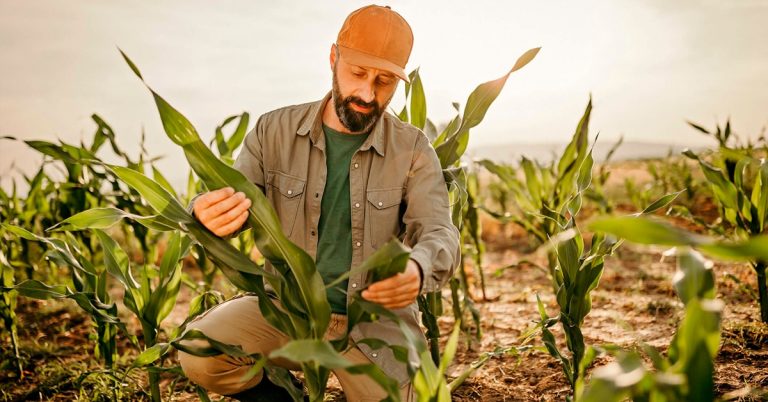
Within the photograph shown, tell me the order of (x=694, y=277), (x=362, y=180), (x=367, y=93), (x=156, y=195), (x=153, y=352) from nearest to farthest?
(x=694, y=277) < (x=156, y=195) < (x=153, y=352) < (x=367, y=93) < (x=362, y=180)

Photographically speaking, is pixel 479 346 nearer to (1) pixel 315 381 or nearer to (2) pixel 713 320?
(1) pixel 315 381

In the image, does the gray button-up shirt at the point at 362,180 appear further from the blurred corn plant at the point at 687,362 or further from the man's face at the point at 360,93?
the blurred corn plant at the point at 687,362

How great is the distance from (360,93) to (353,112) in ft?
0.19

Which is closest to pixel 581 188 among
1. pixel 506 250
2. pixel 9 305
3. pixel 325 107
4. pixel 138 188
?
pixel 325 107

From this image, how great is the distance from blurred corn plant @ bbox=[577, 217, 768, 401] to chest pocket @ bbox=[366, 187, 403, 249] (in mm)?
857

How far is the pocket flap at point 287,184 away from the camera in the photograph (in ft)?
5.62

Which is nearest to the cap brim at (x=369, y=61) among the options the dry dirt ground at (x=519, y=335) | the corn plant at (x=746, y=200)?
the dry dirt ground at (x=519, y=335)

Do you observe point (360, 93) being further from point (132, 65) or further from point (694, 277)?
point (694, 277)

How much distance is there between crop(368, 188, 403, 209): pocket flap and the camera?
1683mm

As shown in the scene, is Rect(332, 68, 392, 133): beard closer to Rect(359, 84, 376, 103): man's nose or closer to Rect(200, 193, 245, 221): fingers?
Rect(359, 84, 376, 103): man's nose

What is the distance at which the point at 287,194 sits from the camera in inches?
67.6

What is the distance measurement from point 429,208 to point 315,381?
0.52 metres

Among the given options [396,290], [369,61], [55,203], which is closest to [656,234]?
[396,290]

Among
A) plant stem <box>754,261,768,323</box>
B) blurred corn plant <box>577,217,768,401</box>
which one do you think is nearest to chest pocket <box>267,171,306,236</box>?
blurred corn plant <box>577,217,768,401</box>
